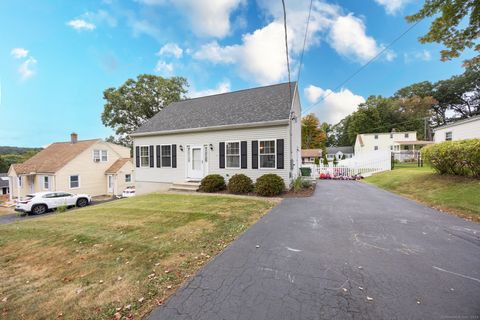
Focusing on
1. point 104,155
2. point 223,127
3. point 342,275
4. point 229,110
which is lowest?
point 342,275

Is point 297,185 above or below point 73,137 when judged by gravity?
below

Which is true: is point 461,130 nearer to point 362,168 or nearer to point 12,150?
point 362,168

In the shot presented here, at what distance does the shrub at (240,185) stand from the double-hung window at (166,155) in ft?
16.5

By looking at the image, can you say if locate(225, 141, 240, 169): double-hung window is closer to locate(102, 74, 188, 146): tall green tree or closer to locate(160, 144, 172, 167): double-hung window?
locate(160, 144, 172, 167): double-hung window

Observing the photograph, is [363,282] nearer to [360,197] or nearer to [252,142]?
[360,197]

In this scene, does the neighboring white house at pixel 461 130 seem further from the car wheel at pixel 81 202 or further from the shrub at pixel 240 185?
the car wheel at pixel 81 202

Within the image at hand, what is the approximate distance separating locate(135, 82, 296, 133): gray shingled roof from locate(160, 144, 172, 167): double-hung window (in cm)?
119

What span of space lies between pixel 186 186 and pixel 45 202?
35.9 ft

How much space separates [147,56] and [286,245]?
55.8ft

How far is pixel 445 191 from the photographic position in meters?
7.32

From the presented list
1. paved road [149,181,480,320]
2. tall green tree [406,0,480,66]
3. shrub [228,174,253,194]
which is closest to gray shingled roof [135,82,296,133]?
shrub [228,174,253,194]

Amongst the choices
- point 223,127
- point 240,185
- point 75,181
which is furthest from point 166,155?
point 75,181

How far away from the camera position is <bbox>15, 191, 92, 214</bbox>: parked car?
12953 millimetres

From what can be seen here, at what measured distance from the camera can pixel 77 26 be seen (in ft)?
35.9
